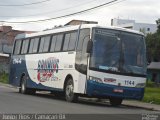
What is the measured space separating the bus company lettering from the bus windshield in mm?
3961

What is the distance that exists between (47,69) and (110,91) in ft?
19.4

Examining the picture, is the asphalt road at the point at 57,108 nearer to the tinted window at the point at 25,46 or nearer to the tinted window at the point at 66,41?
the tinted window at the point at 66,41

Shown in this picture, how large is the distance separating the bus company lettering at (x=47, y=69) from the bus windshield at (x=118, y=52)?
3961 mm

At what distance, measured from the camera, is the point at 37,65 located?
28312mm

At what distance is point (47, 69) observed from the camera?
2670 centimetres

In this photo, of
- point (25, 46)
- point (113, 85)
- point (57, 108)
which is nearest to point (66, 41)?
point (113, 85)

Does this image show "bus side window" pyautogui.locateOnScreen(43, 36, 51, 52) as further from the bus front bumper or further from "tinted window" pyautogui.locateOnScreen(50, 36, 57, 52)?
the bus front bumper

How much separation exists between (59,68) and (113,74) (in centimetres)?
404

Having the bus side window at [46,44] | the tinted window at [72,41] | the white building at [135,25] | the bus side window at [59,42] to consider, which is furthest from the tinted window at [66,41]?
the white building at [135,25]

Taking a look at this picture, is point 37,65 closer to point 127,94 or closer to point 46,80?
point 46,80

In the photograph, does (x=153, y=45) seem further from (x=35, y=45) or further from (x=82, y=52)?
(x=82, y=52)

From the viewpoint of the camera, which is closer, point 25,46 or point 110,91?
point 110,91

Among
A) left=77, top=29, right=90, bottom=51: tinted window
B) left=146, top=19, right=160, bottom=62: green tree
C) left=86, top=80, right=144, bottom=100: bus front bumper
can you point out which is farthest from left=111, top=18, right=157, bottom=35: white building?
left=86, top=80, right=144, bottom=100: bus front bumper

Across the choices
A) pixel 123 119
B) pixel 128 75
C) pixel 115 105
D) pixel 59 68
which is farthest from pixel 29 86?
pixel 123 119
